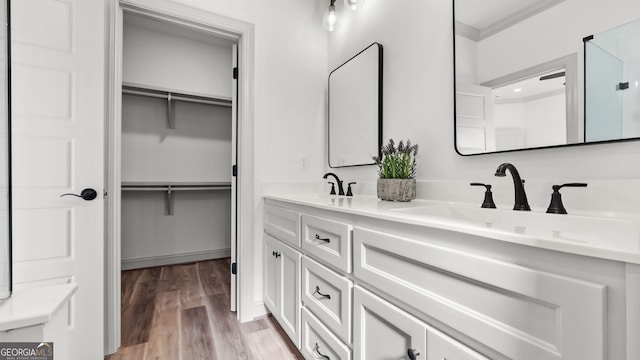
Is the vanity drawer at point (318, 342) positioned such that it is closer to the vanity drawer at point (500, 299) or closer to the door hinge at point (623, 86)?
the vanity drawer at point (500, 299)

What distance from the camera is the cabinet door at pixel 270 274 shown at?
1705mm

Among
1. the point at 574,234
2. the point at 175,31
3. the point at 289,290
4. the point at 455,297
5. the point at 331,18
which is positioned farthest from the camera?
the point at 175,31

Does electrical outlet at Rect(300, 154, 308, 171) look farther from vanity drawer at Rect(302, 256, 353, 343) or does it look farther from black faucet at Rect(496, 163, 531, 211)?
black faucet at Rect(496, 163, 531, 211)

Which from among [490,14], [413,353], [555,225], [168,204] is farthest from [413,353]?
[168,204]

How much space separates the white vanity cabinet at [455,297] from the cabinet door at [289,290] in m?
0.19

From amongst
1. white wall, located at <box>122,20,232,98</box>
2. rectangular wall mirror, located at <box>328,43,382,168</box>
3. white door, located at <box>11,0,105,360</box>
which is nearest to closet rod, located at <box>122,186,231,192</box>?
white wall, located at <box>122,20,232,98</box>

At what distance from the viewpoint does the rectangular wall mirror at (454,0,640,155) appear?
0.79 meters

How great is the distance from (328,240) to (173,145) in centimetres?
267

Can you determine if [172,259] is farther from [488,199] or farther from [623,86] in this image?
[623,86]

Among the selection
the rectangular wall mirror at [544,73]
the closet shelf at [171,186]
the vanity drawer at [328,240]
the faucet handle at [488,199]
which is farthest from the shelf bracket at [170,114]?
the faucet handle at [488,199]

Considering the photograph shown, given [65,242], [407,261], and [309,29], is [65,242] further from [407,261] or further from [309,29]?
[309,29]

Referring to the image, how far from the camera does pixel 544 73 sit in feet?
3.11

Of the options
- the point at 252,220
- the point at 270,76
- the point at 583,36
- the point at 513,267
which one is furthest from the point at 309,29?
the point at 513,267

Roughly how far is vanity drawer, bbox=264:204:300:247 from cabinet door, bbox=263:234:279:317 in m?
0.07
